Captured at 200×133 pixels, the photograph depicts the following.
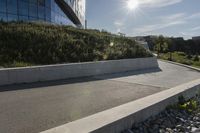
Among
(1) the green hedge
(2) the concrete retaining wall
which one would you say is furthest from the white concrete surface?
(1) the green hedge

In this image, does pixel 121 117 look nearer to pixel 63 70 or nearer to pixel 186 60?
pixel 63 70

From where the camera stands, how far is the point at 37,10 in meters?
29.6

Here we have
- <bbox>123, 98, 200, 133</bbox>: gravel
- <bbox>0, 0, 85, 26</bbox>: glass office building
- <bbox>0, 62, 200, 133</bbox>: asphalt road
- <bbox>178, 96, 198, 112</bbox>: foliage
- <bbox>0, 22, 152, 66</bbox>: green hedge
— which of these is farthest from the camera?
<bbox>0, 0, 85, 26</bbox>: glass office building

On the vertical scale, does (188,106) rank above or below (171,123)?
above

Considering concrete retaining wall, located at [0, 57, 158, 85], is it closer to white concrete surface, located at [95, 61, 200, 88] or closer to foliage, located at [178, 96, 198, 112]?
white concrete surface, located at [95, 61, 200, 88]

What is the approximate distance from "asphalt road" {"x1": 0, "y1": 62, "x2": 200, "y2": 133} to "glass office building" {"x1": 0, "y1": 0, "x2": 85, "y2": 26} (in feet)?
55.1

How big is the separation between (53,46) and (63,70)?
300 cm

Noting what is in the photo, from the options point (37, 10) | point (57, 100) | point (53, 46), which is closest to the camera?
point (57, 100)

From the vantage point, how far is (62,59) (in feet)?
43.3

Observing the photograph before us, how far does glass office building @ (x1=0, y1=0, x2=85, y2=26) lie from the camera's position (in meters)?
25.7

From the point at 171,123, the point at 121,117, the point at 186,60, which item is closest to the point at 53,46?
the point at 171,123

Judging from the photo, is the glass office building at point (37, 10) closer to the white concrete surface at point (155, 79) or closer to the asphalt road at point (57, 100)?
the white concrete surface at point (155, 79)

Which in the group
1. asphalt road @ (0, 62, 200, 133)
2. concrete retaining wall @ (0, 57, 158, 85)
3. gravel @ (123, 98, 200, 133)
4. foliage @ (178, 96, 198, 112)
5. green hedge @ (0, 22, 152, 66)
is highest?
green hedge @ (0, 22, 152, 66)

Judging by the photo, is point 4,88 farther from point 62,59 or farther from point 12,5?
point 12,5
